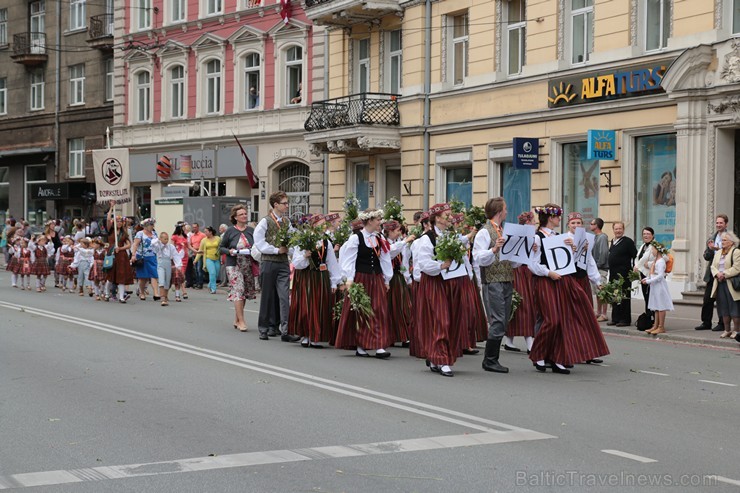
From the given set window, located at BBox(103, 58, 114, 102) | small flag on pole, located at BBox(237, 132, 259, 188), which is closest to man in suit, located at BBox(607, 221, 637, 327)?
small flag on pole, located at BBox(237, 132, 259, 188)

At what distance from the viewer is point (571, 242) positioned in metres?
12.2

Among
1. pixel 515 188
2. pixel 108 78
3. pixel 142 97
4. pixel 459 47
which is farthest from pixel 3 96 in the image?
pixel 515 188

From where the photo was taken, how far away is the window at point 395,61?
31.2 m

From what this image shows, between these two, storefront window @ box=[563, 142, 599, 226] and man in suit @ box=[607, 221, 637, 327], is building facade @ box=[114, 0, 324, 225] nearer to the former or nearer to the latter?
storefront window @ box=[563, 142, 599, 226]

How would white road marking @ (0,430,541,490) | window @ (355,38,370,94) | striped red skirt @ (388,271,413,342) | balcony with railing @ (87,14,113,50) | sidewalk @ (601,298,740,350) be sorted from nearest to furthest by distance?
white road marking @ (0,430,541,490) → striped red skirt @ (388,271,413,342) → sidewalk @ (601,298,740,350) → window @ (355,38,370,94) → balcony with railing @ (87,14,113,50)

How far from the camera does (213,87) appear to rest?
39.1m

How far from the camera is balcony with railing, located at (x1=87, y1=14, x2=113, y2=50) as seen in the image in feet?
145

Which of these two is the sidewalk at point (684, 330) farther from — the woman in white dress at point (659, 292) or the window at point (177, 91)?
the window at point (177, 91)

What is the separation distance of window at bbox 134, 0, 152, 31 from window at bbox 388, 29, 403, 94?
1353 cm

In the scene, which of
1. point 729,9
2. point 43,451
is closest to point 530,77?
point 729,9

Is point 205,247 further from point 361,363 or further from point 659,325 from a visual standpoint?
point 361,363

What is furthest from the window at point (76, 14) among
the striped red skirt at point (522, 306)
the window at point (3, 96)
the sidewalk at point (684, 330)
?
the striped red skirt at point (522, 306)

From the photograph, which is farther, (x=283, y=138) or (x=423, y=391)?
(x=283, y=138)

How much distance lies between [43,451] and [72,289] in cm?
2059
